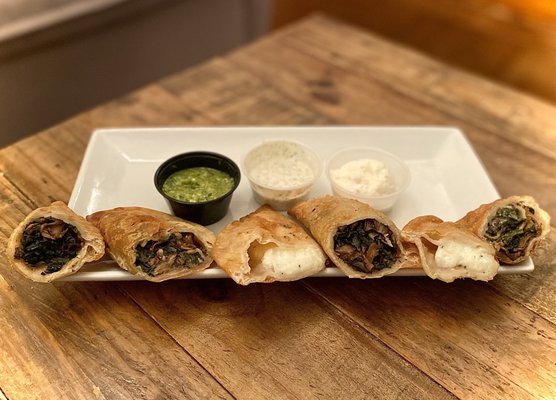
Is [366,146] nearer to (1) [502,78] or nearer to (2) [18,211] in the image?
(2) [18,211]

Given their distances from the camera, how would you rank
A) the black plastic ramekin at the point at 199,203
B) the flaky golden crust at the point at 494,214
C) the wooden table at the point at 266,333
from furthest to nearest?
the black plastic ramekin at the point at 199,203 < the flaky golden crust at the point at 494,214 < the wooden table at the point at 266,333

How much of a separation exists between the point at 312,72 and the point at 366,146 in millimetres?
895

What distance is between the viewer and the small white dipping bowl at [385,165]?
2.38 m

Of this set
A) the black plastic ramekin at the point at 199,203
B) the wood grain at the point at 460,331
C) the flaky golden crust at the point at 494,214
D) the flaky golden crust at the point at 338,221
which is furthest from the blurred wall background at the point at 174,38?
the flaky golden crust at the point at 494,214

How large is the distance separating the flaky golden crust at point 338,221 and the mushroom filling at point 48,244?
2.74ft

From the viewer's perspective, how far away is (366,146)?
9.20 ft

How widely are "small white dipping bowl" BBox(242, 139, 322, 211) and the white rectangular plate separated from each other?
0.10 metres

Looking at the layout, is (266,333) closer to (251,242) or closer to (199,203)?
(251,242)

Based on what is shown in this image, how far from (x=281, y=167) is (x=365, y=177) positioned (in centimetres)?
37

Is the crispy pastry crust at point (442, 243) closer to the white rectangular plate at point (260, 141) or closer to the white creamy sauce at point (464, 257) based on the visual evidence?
the white creamy sauce at point (464, 257)

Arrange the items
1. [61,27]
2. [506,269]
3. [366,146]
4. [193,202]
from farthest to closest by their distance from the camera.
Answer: [61,27]
[366,146]
[193,202]
[506,269]

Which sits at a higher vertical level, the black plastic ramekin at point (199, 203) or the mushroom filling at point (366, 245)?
the mushroom filling at point (366, 245)

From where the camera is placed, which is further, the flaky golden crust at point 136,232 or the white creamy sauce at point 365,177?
the white creamy sauce at point 365,177

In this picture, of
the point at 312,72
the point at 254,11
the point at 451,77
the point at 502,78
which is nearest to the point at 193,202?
the point at 312,72
